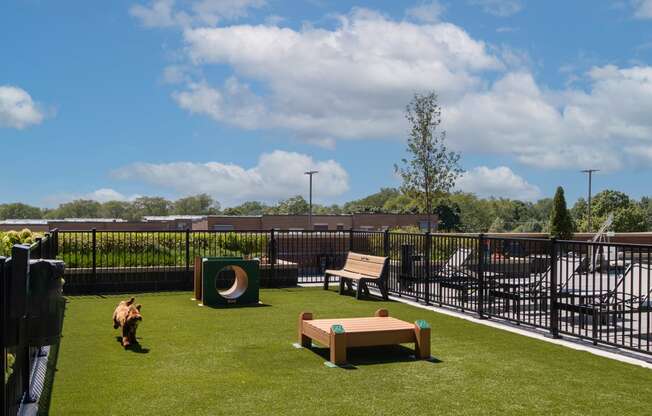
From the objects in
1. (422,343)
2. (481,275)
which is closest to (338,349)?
(422,343)

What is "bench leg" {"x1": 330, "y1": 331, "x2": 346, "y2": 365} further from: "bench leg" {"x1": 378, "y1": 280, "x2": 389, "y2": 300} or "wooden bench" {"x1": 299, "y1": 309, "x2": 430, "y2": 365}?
"bench leg" {"x1": 378, "y1": 280, "x2": 389, "y2": 300}

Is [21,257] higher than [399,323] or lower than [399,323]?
higher

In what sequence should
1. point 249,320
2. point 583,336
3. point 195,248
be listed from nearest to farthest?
point 583,336 < point 249,320 < point 195,248

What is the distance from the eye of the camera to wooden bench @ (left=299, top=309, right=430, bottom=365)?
24.4 ft

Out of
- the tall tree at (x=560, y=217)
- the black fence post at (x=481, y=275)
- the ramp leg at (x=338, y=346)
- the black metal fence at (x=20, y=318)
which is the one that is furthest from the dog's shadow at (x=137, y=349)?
the tall tree at (x=560, y=217)

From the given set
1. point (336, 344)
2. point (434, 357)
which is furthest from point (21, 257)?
point (434, 357)

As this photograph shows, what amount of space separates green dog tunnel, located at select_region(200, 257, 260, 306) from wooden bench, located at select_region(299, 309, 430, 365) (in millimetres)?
4273

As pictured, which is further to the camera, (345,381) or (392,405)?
(345,381)

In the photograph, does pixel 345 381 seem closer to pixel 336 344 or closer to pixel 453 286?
pixel 336 344

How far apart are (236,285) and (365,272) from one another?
9.19 feet

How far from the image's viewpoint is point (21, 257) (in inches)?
138

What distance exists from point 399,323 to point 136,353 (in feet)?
10.9

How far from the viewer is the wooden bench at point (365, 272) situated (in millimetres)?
13211

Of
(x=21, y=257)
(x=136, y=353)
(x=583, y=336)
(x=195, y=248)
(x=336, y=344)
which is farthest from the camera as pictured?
(x=195, y=248)
